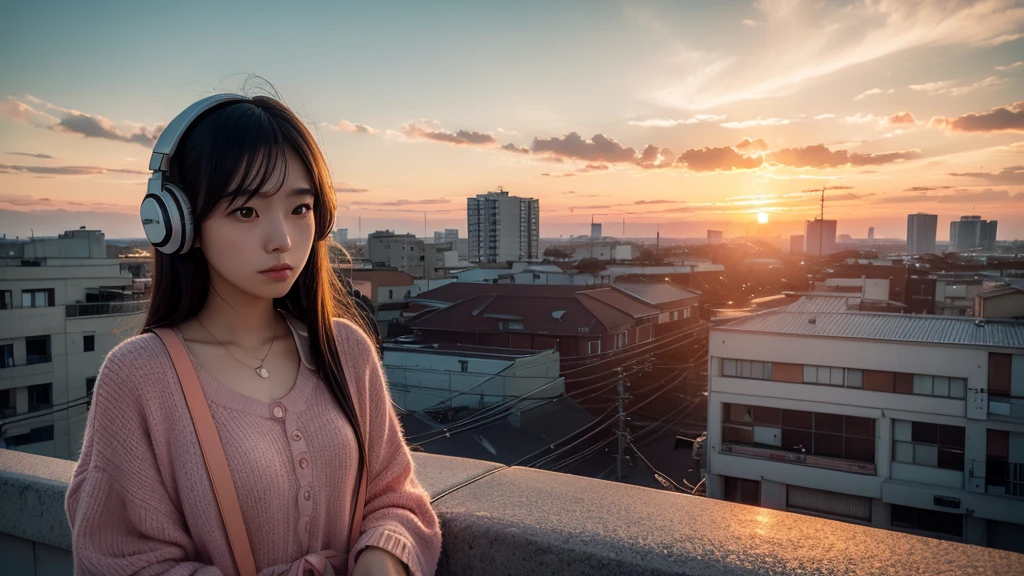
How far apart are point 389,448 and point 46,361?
11746 millimetres

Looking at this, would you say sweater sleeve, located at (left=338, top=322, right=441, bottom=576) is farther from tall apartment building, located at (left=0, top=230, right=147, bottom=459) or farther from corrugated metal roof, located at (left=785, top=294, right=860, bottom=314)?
tall apartment building, located at (left=0, top=230, right=147, bottom=459)

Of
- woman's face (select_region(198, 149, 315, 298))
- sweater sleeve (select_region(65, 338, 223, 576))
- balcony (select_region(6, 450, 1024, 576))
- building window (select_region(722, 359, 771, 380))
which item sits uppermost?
woman's face (select_region(198, 149, 315, 298))

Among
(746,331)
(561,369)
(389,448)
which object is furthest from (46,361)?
(389,448)

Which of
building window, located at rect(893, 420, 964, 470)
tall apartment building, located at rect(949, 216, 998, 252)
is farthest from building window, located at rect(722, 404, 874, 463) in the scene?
tall apartment building, located at rect(949, 216, 998, 252)

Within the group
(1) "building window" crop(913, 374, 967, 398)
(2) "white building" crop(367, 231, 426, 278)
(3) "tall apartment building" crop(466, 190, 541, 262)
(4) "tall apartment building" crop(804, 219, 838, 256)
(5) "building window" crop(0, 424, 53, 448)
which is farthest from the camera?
(3) "tall apartment building" crop(466, 190, 541, 262)

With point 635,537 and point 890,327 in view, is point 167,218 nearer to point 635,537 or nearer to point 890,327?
point 635,537

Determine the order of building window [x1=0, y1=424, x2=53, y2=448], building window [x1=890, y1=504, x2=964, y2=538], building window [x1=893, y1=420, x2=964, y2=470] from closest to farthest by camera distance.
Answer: building window [x1=893, y1=420, x2=964, y2=470] → building window [x1=890, y1=504, x2=964, y2=538] → building window [x1=0, y1=424, x2=53, y2=448]

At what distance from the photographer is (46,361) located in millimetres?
10062

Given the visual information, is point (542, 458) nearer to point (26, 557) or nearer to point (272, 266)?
point (26, 557)

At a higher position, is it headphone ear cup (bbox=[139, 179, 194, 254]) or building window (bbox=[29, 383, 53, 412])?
headphone ear cup (bbox=[139, 179, 194, 254])

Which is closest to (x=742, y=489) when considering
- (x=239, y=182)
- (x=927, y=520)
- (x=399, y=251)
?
(x=927, y=520)

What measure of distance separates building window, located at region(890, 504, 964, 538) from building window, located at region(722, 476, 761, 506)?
4.90 ft

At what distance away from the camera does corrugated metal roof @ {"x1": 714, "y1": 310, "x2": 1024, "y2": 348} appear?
6.15m

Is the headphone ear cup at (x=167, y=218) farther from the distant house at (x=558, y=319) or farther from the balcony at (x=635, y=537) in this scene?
the distant house at (x=558, y=319)
